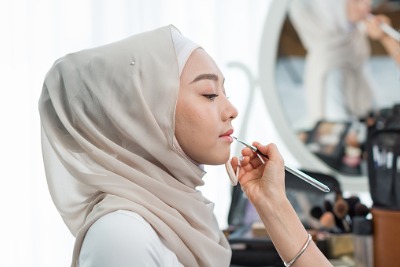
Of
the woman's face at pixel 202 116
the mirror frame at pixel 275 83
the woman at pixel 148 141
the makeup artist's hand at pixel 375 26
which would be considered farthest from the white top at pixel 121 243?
the makeup artist's hand at pixel 375 26

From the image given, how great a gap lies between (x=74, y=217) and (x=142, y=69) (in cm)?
25

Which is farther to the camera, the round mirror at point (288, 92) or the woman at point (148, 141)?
the round mirror at point (288, 92)

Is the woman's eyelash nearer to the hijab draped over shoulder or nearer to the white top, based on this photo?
the white top

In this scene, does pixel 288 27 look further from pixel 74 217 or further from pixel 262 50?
pixel 74 217

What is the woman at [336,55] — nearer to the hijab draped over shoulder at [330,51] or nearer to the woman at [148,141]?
the hijab draped over shoulder at [330,51]

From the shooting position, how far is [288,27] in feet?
8.03

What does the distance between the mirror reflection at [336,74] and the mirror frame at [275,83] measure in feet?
0.07

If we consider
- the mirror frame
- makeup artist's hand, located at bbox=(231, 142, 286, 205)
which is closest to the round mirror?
the mirror frame

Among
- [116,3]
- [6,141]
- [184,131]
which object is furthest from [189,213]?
[116,3]

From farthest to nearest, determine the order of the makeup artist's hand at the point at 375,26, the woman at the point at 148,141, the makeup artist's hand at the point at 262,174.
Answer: the makeup artist's hand at the point at 375,26
the makeup artist's hand at the point at 262,174
the woman at the point at 148,141

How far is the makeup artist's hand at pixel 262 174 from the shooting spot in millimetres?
1013

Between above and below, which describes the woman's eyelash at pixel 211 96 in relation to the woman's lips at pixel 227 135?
above

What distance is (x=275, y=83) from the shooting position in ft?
8.06

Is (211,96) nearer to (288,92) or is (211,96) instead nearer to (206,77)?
(206,77)
